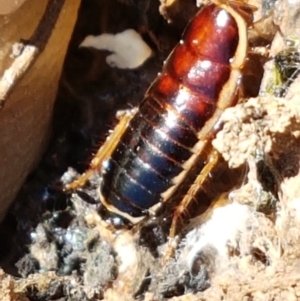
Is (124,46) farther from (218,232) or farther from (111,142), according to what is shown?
(218,232)

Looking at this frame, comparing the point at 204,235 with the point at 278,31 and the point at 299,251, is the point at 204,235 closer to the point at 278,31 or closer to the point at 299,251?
the point at 299,251

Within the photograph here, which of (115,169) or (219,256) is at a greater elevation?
(115,169)

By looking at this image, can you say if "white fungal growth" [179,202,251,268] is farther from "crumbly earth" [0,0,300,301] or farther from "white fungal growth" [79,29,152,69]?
"white fungal growth" [79,29,152,69]

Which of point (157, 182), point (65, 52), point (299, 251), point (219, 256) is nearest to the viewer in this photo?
point (299, 251)

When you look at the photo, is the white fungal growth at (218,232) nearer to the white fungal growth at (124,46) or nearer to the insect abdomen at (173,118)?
the insect abdomen at (173,118)

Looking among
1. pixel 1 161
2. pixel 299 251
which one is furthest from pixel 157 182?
pixel 299 251

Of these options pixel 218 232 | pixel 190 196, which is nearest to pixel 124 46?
pixel 190 196

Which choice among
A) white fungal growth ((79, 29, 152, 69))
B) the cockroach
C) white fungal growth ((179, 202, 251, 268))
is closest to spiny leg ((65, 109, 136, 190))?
the cockroach
